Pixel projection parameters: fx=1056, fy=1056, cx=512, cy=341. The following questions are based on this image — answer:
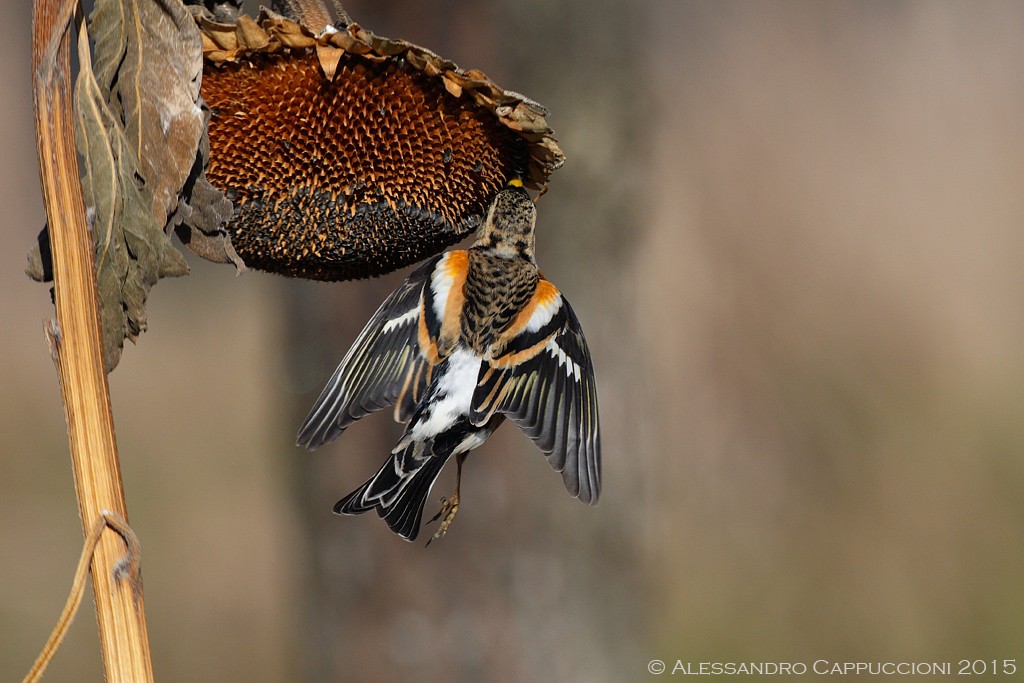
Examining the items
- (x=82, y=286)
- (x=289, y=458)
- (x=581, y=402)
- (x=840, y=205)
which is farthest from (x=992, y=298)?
(x=82, y=286)

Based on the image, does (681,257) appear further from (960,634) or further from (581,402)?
(581,402)

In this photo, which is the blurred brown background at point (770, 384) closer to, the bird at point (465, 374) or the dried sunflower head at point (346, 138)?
the bird at point (465, 374)

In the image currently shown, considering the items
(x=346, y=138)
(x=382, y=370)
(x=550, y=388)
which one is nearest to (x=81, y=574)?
(x=346, y=138)

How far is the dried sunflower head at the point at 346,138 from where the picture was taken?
901 mm

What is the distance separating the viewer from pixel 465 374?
1403 mm

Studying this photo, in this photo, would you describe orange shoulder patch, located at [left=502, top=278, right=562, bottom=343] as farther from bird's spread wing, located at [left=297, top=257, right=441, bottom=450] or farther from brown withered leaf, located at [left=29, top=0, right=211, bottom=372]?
brown withered leaf, located at [left=29, top=0, right=211, bottom=372]

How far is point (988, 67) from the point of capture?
440cm

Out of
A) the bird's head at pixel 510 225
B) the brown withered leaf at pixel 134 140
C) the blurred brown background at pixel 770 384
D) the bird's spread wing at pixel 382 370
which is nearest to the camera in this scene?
the brown withered leaf at pixel 134 140

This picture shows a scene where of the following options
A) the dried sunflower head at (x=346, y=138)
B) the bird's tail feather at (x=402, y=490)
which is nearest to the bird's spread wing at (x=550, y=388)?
the bird's tail feather at (x=402, y=490)

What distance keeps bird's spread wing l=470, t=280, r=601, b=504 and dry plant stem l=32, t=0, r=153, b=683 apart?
0.65m

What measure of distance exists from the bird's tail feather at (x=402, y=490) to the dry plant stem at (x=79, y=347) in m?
0.61

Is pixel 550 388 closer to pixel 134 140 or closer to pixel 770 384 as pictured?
pixel 134 140

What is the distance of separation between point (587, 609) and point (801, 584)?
2059mm

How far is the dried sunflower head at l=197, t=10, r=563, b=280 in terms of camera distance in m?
0.90
